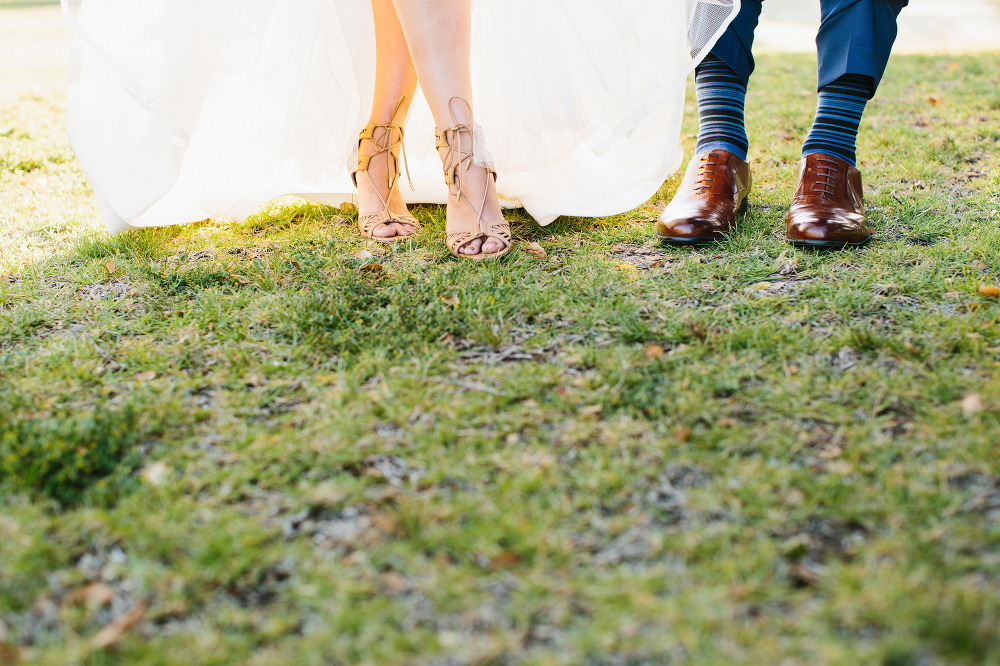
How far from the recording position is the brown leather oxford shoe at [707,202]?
1.76m

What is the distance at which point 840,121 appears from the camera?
1828 mm

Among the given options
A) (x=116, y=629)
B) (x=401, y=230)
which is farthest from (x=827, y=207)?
(x=116, y=629)

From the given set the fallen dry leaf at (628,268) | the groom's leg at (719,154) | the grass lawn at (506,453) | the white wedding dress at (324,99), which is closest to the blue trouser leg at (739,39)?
the groom's leg at (719,154)

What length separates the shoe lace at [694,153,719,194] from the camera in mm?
1836

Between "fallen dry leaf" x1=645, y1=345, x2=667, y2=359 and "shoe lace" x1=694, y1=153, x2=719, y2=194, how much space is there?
675 mm

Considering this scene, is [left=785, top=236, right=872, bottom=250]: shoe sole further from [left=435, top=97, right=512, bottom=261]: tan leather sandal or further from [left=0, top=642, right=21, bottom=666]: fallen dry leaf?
[left=0, top=642, right=21, bottom=666]: fallen dry leaf

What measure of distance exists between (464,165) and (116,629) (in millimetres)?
1345

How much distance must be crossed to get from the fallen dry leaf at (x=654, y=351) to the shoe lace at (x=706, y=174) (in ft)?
2.22

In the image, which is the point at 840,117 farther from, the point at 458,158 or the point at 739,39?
the point at 458,158

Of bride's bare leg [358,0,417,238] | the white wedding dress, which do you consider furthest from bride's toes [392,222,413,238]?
the white wedding dress

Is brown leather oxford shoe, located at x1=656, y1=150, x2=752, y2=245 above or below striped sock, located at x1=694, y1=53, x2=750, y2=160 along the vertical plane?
below

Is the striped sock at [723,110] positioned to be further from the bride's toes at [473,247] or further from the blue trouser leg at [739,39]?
the bride's toes at [473,247]

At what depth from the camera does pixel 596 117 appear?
6.27ft

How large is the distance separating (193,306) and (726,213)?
4.33 feet
